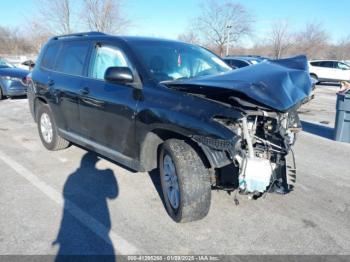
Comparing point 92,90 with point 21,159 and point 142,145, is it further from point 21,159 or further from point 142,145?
point 21,159

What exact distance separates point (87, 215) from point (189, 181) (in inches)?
47.4

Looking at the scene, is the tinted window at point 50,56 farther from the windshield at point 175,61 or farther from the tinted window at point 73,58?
the windshield at point 175,61

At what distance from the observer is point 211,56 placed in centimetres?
468

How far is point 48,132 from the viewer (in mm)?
5629

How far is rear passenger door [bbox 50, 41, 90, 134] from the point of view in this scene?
14.7 ft

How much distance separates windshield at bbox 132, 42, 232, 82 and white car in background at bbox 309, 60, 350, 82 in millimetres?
20006

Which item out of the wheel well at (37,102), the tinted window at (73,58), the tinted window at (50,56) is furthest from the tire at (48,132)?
the tinted window at (73,58)

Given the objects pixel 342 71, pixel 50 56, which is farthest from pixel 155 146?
pixel 342 71

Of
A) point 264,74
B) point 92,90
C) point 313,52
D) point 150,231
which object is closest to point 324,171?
point 264,74

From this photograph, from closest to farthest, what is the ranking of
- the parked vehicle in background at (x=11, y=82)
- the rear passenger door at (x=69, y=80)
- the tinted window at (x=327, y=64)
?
1. the rear passenger door at (x=69, y=80)
2. the parked vehicle in background at (x=11, y=82)
3. the tinted window at (x=327, y=64)

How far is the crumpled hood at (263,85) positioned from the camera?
2924 millimetres

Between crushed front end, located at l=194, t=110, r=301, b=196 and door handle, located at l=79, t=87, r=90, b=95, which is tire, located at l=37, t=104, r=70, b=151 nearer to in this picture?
door handle, located at l=79, t=87, r=90, b=95

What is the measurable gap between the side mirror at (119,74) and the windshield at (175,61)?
24 cm

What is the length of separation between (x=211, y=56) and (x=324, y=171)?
95.9 inches
